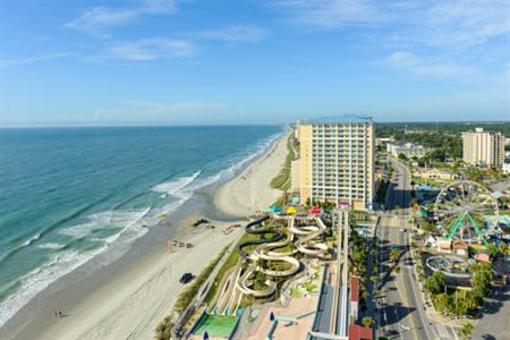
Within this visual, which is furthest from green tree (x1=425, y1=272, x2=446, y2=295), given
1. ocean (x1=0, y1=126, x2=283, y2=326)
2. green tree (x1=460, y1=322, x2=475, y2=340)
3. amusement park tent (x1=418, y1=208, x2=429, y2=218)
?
ocean (x1=0, y1=126, x2=283, y2=326)

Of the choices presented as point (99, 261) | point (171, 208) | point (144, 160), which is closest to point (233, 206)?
point (171, 208)

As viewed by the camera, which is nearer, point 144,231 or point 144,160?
point 144,231

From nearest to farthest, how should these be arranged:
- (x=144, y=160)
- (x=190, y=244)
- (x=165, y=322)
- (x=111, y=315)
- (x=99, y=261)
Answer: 1. (x=165, y=322)
2. (x=111, y=315)
3. (x=99, y=261)
4. (x=190, y=244)
5. (x=144, y=160)

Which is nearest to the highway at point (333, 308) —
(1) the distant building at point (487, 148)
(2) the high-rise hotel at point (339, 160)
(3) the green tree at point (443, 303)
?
(3) the green tree at point (443, 303)

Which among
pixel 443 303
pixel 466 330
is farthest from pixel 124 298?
pixel 466 330

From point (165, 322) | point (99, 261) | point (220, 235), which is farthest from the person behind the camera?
point (220, 235)

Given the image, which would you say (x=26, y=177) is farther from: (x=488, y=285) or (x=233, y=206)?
(x=488, y=285)

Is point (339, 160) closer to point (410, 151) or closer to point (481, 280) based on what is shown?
point (481, 280)

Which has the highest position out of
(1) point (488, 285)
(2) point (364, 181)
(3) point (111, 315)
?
(2) point (364, 181)
